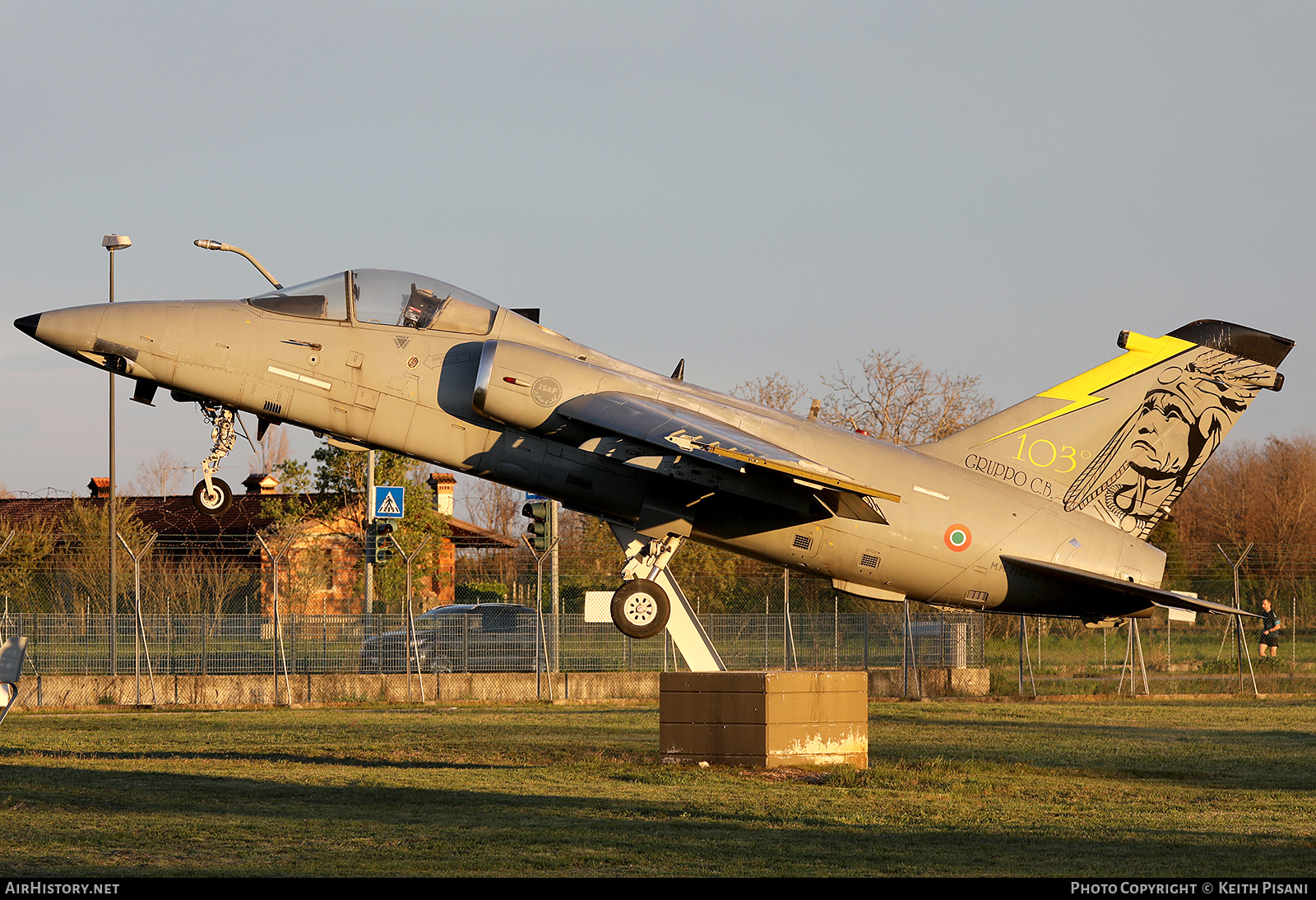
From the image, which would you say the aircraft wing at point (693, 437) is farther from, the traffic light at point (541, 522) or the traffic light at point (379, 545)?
the traffic light at point (379, 545)

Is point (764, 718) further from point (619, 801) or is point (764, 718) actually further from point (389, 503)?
point (389, 503)

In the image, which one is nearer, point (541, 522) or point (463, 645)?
point (541, 522)

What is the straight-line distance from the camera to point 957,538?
1517cm

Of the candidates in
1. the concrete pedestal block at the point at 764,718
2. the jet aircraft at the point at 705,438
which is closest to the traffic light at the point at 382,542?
the concrete pedestal block at the point at 764,718

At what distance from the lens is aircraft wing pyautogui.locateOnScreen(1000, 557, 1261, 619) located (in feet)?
48.8

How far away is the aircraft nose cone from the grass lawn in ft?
16.7

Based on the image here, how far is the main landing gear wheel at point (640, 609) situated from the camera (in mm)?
14789

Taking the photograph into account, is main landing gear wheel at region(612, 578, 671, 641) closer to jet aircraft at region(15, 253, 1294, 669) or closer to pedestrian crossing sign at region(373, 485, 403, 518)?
jet aircraft at region(15, 253, 1294, 669)

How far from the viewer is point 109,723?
23.8 metres

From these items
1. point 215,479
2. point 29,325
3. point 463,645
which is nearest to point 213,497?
point 215,479

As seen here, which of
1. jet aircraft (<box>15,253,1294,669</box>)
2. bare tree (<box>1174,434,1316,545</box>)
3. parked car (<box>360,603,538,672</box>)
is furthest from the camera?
bare tree (<box>1174,434,1316,545</box>)

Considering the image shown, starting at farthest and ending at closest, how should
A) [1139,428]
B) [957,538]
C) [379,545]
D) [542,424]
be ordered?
[379,545] < [1139,428] < [957,538] < [542,424]

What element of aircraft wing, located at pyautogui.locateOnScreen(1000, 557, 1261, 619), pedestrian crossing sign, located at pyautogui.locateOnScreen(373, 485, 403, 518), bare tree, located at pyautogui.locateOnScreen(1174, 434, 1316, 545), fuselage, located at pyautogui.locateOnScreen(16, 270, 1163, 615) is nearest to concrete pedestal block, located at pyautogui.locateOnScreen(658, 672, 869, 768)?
fuselage, located at pyautogui.locateOnScreen(16, 270, 1163, 615)

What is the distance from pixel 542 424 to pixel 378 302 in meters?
2.40
